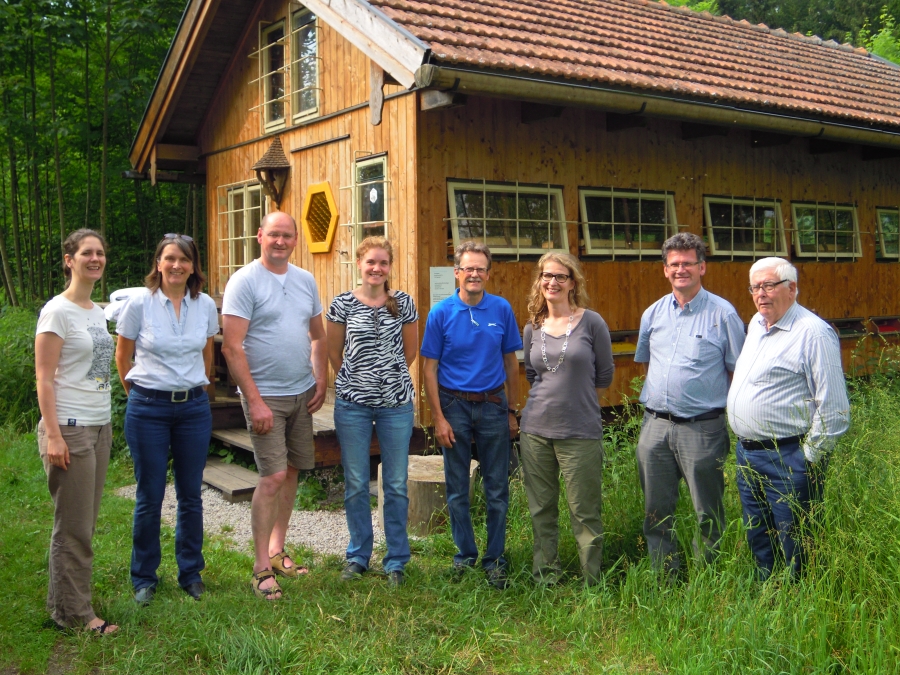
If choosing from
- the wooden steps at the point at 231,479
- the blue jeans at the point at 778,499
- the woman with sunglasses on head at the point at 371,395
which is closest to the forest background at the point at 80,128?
the wooden steps at the point at 231,479

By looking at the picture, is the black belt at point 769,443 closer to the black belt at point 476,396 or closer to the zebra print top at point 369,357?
the black belt at point 476,396

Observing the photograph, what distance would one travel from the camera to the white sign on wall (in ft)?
23.9

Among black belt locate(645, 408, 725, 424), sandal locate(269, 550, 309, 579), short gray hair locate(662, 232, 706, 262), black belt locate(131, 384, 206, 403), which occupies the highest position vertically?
short gray hair locate(662, 232, 706, 262)

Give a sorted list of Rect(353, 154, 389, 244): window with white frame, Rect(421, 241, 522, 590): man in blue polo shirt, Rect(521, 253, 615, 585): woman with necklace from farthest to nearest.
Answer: Rect(353, 154, 389, 244): window with white frame
Rect(421, 241, 522, 590): man in blue polo shirt
Rect(521, 253, 615, 585): woman with necklace

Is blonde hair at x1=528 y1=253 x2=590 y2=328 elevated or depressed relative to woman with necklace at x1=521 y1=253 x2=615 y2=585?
elevated

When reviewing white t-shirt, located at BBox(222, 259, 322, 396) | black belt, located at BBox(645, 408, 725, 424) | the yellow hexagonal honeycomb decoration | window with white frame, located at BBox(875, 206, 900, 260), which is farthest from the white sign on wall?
window with white frame, located at BBox(875, 206, 900, 260)

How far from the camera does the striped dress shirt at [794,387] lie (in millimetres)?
3531

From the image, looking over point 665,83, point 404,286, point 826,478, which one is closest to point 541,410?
point 826,478

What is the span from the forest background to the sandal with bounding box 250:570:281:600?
9975mm

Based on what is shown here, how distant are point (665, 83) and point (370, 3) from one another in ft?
8.79

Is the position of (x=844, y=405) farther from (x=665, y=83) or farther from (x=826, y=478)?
(x=665, y=83)

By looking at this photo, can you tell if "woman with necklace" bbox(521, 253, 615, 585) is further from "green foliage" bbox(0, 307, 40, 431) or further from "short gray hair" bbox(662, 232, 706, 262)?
"green foliage" bbox(0, 307, 40, 431)

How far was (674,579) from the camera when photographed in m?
4.05

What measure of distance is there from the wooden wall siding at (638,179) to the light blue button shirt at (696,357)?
136 inches
